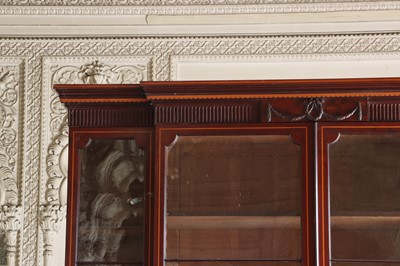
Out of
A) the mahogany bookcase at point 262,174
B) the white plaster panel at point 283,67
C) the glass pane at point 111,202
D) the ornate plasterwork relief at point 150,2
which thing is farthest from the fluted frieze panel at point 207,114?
the ornate plasterwork relief at point 150,2

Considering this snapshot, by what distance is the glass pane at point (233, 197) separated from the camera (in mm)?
2084

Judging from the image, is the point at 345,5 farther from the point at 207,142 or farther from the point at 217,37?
the point at 207,142

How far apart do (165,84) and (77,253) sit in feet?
1.79

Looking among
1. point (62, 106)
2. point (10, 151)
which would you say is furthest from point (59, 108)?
point (10, 151)

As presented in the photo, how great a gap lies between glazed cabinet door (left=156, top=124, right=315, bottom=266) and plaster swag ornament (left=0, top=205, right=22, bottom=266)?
3.36 ft

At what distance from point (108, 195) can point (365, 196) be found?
72 cm

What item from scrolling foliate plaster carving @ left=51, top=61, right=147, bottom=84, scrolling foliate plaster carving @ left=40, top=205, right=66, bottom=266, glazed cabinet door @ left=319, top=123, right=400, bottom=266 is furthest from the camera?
scrolling foliate plaster carving @ left=51, top=61, right=147, bottom=84

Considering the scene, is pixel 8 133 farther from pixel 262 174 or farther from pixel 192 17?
pixel 262 174

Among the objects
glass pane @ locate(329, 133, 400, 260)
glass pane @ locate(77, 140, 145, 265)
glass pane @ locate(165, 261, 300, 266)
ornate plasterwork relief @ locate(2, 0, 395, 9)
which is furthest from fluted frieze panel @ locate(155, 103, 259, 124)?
ornate plasterwork relief @ locate(2, 0, 395, 9)

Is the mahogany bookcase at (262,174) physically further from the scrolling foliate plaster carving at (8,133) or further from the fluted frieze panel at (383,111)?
the scrolling foliate plaster carving at (8,133)

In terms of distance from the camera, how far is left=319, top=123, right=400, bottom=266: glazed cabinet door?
6.75 feet

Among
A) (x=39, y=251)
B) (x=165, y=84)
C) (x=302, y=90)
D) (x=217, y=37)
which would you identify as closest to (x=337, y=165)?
(x=302, y=90)

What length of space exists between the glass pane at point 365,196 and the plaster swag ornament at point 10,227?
4.48 feet

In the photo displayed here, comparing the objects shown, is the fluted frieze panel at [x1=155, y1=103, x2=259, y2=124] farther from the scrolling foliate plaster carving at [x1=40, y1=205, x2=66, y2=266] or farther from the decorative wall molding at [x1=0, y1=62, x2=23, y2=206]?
the decorative wall molding at [x1=0, y1=62, x2=23, y2=206]
